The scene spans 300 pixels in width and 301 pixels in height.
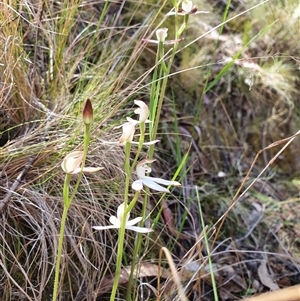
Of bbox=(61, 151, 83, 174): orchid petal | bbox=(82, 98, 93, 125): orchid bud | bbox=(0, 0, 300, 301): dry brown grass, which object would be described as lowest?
bbox=(0, 0, 300, 301): dry brown grass

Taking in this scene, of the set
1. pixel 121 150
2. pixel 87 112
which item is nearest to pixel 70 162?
pixel 87 112

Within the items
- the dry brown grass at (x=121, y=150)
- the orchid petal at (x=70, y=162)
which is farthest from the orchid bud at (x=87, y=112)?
the dry brown grass at (x=121, y=150)

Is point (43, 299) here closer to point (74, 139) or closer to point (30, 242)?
point (30, 242)

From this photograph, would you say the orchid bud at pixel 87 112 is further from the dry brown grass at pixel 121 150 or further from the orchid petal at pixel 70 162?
the dry brown grass at pixel 121 150

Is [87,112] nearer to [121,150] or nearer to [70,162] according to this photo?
[70,162]

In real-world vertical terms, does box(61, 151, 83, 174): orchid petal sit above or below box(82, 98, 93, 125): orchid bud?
below

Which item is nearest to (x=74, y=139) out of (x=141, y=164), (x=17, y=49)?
(x=17, y=49)

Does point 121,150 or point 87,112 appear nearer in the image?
point 87,112

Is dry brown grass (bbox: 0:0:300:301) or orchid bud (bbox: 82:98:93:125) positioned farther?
dry brown grass (bbox: 0:0:300:301)

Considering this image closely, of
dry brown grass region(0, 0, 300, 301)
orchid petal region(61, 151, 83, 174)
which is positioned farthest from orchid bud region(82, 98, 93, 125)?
dry brown grass region(0, 0, 300, 301)

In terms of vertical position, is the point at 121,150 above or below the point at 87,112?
below

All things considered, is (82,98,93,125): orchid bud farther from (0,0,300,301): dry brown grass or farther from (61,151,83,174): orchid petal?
(0,0,300,301): dry brown grass
